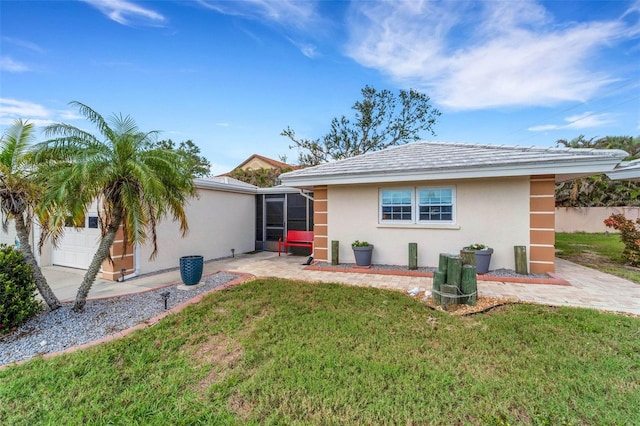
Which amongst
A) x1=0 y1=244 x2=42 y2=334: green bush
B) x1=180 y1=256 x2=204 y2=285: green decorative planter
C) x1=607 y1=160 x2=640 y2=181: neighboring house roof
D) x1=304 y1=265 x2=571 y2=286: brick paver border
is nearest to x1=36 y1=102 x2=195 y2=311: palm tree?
x1=0 y1=244 x2=42 y2=334: green bush

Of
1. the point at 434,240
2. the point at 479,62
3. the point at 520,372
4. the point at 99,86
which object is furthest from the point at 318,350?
the point at 479,62

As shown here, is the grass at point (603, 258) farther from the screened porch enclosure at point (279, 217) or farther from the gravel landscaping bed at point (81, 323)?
the gravel landscaping bed at point (81, 323)

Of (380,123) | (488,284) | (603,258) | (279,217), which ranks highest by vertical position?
(380,123)

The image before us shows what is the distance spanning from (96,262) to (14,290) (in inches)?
41.8

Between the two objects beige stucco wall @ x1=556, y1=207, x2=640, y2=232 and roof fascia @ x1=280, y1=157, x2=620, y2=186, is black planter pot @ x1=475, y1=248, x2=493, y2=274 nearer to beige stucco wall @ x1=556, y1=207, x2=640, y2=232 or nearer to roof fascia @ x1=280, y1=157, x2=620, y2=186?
roof fascia @ x1=280, y1=157, x2=620, y2=186

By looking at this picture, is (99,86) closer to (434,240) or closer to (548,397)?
(434,240)

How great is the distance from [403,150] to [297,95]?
7.15 metres

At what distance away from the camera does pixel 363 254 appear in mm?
8516

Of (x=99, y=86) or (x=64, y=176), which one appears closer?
(x=64, y=176)

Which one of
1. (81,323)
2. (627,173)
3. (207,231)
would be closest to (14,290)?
(81,323)

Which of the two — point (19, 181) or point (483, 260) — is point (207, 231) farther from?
point (483, 260)

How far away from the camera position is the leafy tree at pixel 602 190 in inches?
749

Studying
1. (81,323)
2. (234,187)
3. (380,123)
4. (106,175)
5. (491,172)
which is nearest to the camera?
(106,175)

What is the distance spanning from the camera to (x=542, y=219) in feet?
23.9
